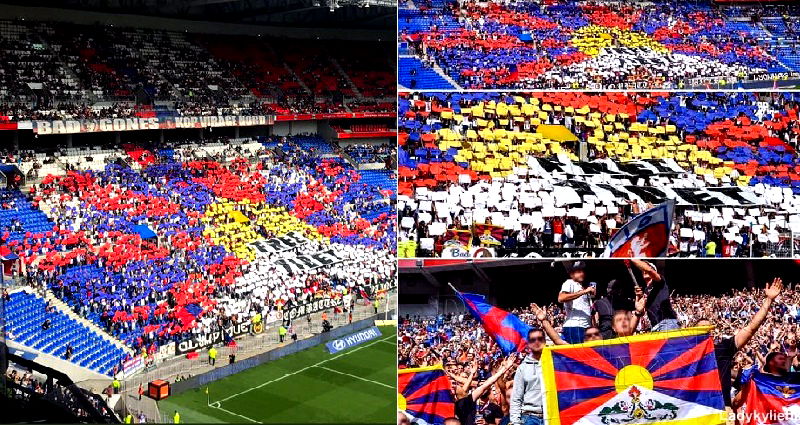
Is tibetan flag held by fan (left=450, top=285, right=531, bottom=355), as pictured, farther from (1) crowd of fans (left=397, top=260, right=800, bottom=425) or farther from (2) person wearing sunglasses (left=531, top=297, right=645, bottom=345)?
(2) person wearing sunglasses (left=531, top=297, right=645, bottom=345)

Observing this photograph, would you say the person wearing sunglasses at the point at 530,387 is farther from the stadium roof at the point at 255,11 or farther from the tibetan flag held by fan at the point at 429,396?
the stadium roof at the point at 255,11

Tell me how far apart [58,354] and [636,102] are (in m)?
12.1

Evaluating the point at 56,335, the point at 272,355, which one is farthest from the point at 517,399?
the point at 56,335

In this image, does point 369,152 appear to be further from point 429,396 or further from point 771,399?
point 771,399

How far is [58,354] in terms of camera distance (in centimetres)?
1919

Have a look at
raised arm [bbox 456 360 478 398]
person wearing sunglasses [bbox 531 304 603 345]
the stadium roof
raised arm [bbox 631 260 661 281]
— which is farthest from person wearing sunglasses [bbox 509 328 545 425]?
the stadium roof

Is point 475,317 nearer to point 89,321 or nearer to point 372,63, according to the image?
point 89,321

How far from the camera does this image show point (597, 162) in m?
14.6

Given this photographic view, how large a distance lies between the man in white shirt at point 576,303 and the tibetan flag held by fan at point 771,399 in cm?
239

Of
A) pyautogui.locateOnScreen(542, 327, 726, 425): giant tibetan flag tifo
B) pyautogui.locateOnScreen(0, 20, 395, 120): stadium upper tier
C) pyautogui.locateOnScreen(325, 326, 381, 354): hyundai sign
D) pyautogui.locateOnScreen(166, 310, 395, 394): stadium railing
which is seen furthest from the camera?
pyautogui.locateOnScreen(0, 20, 395, 120): stadium upper tier

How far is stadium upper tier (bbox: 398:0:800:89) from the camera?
16672 millimetres

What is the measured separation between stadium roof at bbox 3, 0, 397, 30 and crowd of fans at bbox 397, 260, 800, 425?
14.7 metres

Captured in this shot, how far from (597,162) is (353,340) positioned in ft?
34.0

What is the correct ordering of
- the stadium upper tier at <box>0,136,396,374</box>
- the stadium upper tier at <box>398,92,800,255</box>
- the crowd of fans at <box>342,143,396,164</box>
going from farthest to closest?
the crowd of fans at <box>342,143,396,164</box>, the stadium upper tier at <box>0,136,396,374</box>, the stadium upper tier at <box>398,92,800,255</box>
